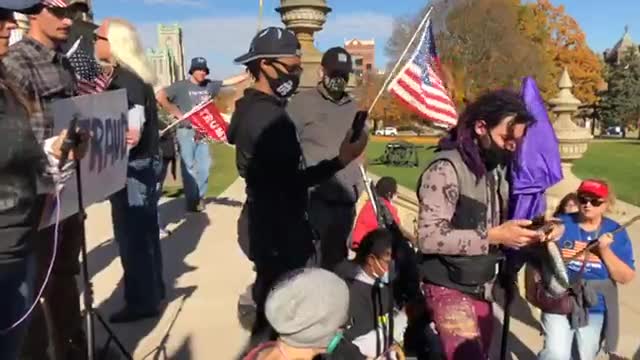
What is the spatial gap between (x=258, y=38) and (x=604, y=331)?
257 cm

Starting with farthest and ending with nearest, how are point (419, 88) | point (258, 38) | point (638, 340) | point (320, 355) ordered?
point (419, 88), point (638, 340), point (258, 38), point (320, 355)

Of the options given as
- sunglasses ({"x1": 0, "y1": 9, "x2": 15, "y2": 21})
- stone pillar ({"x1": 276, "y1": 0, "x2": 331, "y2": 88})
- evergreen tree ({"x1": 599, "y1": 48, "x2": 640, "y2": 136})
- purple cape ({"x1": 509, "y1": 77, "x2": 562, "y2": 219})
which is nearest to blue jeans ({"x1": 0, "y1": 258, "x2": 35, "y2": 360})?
sunglasses ({"x1": 0, "y1": 9, "x2": 15, "y2": 21})

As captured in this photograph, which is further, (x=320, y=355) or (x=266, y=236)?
(x=266, y=236)

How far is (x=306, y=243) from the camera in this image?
3.16m

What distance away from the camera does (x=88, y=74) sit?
417cm

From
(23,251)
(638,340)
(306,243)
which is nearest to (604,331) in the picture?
(638,340)

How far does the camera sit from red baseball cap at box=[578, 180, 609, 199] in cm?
363

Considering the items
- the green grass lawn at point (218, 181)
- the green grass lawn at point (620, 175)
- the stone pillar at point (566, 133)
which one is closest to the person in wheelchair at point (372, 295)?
the stone pillar at point (566, 133)

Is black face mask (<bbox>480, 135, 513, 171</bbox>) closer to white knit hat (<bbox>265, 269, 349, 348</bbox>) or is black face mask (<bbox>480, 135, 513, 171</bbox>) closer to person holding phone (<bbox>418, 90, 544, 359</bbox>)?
person holding phone (<bbox>418, 90, 544, 359</bbox>)

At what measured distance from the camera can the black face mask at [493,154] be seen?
2.78 m

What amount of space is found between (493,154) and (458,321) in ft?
2.40

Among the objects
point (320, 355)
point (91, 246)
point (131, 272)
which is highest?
point (320, 355)

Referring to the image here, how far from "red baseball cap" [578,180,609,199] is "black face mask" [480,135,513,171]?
1.08 m

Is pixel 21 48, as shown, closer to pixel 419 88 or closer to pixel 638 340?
pixel 419 88
